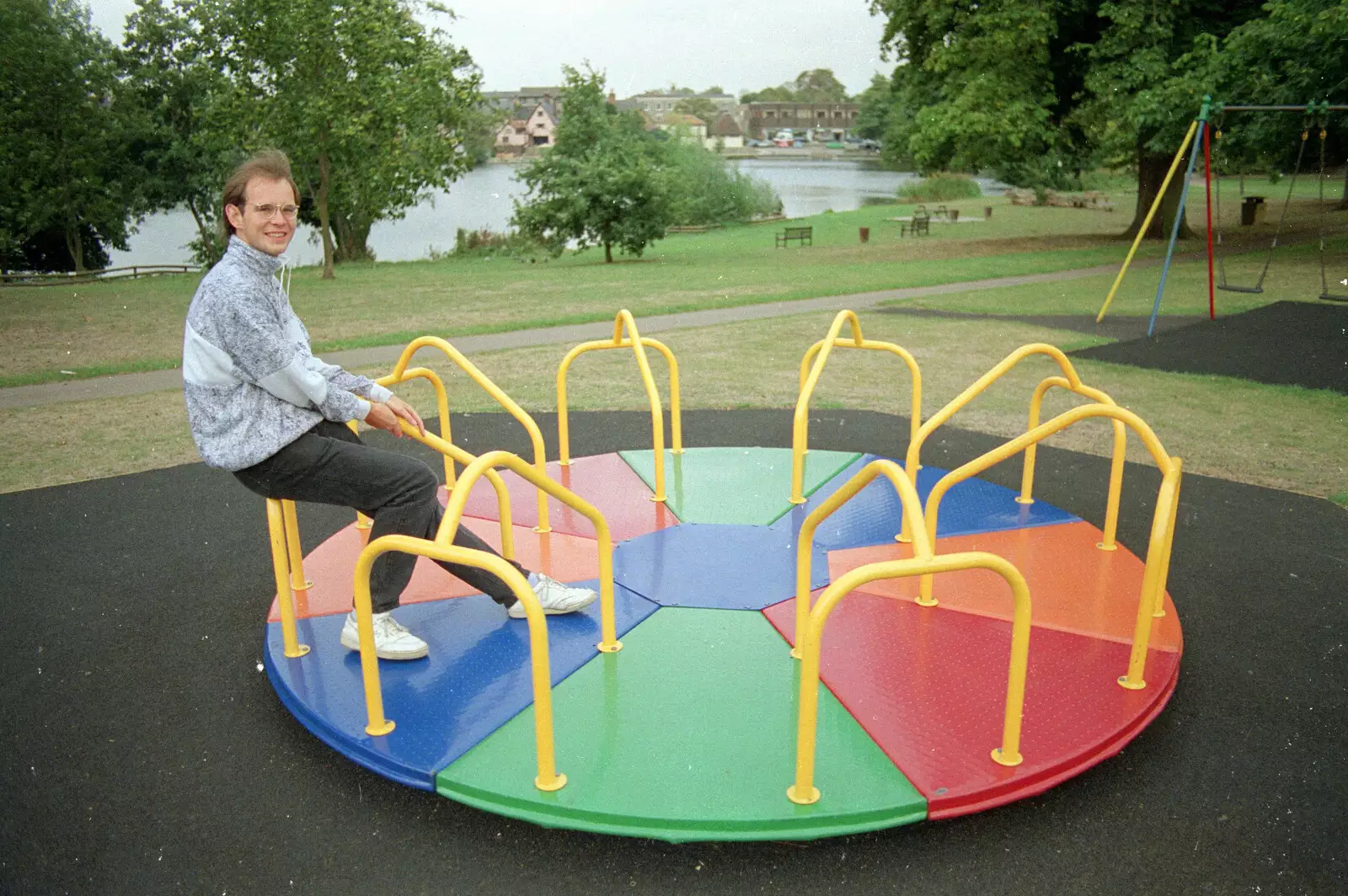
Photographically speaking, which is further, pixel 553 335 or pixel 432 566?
pixel 553 335

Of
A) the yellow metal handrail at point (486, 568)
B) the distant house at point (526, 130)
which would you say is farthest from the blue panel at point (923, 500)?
the distant house at point (526, 130)

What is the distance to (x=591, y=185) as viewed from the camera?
22172mm

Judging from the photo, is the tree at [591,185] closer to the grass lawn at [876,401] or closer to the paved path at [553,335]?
the paved path at [553,335]

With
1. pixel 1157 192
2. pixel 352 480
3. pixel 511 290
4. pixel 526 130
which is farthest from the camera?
pixel 526 130

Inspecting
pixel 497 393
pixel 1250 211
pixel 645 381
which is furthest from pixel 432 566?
pixel 1250 211

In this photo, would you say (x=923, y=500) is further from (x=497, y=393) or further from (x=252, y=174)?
(x=252, y=174)

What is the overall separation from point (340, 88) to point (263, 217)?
688 inches

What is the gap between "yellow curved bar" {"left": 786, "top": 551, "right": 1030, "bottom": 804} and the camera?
2617mm

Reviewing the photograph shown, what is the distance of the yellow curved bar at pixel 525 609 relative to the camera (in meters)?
2.70

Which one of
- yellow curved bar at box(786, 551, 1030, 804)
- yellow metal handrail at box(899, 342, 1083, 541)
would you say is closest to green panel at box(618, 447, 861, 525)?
yellow metal handrail at box(899, 342, 1083, 541)

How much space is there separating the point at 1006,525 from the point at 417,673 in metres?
3.16

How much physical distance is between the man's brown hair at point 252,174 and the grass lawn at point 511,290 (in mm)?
8399

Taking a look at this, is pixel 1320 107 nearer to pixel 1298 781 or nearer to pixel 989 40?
pixel 989 40

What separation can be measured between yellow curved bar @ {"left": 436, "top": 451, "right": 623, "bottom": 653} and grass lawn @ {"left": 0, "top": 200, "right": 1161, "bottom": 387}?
29.0ft
